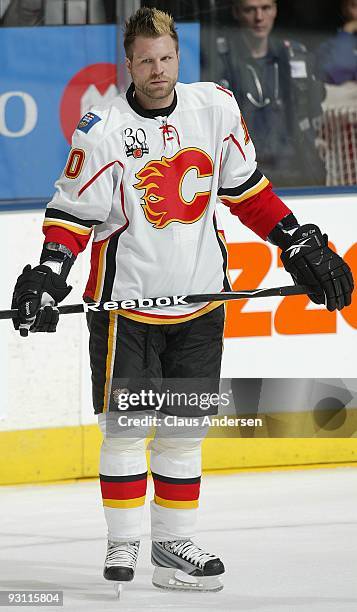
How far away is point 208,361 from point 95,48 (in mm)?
1894

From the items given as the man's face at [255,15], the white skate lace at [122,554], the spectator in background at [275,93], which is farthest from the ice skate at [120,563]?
the man's face at [255,15]

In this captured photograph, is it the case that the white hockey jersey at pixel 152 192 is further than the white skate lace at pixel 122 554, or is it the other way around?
the white skate lace at pixel 122 554

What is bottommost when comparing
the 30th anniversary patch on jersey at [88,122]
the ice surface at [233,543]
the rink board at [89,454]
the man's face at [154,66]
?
the rink board at [89,454]

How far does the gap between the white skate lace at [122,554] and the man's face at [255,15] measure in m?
2.25

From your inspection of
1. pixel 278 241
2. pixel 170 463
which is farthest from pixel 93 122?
pixel 170 463

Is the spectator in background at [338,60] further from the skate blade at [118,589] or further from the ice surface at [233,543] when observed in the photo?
the skate blade at [118,589]

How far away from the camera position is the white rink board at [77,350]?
4.70 meters

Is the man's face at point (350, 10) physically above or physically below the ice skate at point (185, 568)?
above

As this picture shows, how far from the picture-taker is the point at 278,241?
3455 millimetres

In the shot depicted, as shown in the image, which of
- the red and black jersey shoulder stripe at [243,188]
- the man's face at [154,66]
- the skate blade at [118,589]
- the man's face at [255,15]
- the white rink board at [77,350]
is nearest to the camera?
the man's face at [154,66]

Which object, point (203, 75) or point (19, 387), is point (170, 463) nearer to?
point (19, 387)

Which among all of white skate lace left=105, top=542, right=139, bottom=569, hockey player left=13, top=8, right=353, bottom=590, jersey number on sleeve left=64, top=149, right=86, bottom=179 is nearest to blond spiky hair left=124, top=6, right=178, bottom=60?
hockey player left=13, top=8, right=353, bottom=590

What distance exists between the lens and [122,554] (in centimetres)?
336

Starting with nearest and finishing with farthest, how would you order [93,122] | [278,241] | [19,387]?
[93,122], [278,241], [19,387]
